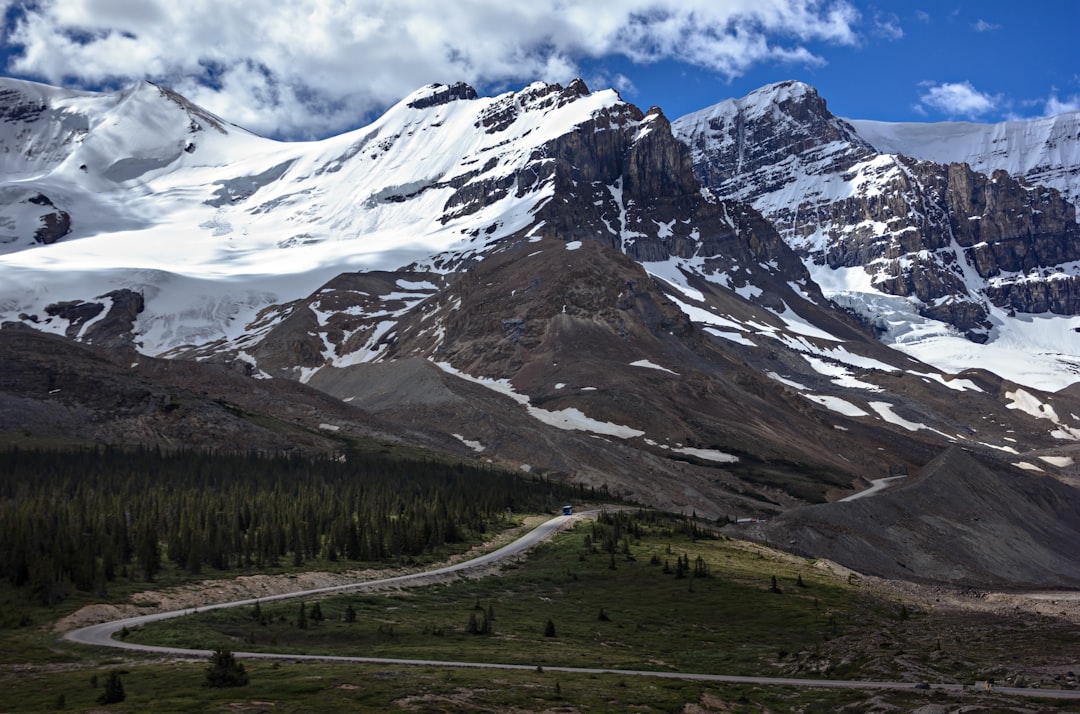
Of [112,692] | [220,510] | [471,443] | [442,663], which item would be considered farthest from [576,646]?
[471,443]

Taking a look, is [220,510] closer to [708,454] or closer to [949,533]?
[949,533]

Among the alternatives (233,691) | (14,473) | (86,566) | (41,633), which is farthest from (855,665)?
(14,473)

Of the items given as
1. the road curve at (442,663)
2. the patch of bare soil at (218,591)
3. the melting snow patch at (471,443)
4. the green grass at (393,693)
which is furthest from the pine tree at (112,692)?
the melting snow patch at (471,443)

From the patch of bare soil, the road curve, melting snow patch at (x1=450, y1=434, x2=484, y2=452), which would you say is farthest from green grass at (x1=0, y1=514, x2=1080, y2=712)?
melting snow patch at (x1=450, y1=434, x2=484, y2=452)

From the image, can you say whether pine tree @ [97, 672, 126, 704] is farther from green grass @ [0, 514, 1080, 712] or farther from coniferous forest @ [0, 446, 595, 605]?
coniferous forest @ [0, 446, 595, 605]

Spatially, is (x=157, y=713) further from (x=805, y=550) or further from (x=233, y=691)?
(x=805, y=550)

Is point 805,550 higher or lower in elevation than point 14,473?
lower

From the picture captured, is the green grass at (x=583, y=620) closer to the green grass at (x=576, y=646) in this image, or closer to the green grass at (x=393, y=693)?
the green grass at (x=576, y=646)
